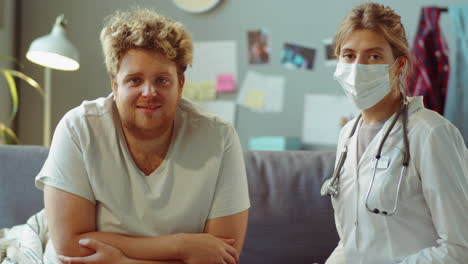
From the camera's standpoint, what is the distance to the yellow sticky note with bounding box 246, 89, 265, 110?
→ 3.24m

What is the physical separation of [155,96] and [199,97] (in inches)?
73.4

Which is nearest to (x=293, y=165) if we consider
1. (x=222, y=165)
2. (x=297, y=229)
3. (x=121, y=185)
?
(x=297, y=229)

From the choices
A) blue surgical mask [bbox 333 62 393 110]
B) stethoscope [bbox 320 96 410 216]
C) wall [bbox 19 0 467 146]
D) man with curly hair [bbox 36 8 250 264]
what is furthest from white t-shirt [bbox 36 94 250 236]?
wall [bbox 19 0 467 146]

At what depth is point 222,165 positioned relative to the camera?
1.62 meters

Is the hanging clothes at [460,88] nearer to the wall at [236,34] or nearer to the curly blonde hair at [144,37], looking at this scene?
the wall at [236,34]

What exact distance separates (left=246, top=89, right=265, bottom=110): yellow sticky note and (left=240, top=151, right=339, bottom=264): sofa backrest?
3.94 feet

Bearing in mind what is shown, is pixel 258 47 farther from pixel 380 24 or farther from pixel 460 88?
pixel 380 24

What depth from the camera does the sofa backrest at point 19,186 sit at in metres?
2.08

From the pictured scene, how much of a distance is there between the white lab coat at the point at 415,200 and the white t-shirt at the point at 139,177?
0.35 meters

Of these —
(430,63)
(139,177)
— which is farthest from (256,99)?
(139,177)

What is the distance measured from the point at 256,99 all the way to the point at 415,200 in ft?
6.35

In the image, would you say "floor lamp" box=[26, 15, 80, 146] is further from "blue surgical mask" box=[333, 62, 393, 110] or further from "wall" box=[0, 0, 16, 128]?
"blue surgical mask" box=[333, 62, 393, 110]

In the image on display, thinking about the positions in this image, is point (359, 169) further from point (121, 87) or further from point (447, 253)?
point (121, 87)

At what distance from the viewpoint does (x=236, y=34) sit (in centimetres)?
329
